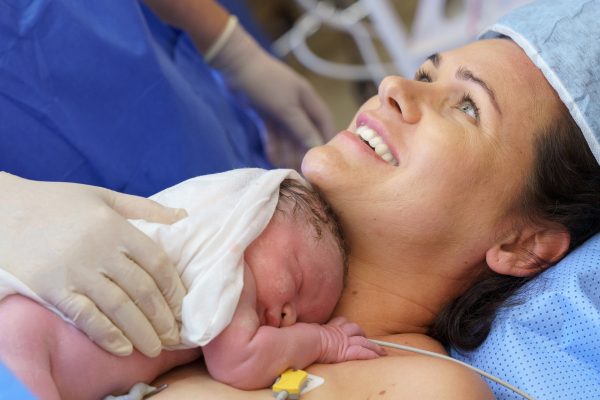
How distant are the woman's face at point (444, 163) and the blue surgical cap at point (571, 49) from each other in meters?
0.04

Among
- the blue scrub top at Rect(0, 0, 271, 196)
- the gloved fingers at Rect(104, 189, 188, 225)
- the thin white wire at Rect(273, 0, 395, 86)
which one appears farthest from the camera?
the thin white wire at Rect(273, 0, 395, 86)

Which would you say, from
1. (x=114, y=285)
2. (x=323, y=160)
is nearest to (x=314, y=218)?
(x=323, y=160)

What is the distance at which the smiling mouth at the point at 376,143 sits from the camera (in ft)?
3.94

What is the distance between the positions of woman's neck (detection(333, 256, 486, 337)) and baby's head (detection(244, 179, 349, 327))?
8cm

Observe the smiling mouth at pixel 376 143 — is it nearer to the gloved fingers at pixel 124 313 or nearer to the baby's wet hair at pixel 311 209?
the baby's wet hair at pixel 311 209

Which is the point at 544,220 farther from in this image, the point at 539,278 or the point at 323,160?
the point at 323,160

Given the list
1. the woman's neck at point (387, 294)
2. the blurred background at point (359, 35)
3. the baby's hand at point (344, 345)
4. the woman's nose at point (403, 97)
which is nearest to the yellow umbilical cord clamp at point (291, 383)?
the baby's hand at point (344, 345)

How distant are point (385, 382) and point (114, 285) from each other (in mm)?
566

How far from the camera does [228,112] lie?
6.68 feet

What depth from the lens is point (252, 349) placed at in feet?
2.92

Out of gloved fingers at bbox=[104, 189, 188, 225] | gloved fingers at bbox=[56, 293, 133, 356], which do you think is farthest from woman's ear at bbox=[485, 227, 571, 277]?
gloved fingers at bbox=[56, 293, 133, 356]

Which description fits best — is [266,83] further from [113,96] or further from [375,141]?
[375,141]

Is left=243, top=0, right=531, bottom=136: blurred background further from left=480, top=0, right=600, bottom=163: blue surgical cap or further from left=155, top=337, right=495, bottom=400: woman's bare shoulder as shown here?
left=155, top=337, right=495, bottom=400: woman's bare shoulder

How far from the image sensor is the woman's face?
114 cm
